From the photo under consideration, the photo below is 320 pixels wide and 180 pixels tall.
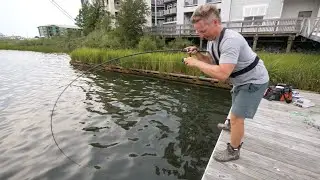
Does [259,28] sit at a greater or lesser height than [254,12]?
lesser

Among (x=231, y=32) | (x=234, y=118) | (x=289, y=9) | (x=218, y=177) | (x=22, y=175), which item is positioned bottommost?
(x=22, y=175)

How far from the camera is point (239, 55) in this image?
7.34 ft

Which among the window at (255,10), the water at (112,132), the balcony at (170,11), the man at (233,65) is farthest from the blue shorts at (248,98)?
the balcony at (170,11)

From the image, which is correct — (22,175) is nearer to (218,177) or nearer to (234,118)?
(218,177)

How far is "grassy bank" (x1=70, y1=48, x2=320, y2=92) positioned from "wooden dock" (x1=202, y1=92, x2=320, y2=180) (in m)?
3.19

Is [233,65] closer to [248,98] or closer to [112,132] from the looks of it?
[248,98]

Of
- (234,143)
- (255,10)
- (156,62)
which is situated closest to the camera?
(234,143)

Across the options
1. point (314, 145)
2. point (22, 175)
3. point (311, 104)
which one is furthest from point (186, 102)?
point (22, 175)

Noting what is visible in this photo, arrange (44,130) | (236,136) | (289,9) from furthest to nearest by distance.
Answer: (289,9) → (44,130) → (236,136)

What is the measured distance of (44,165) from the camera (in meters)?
3.73

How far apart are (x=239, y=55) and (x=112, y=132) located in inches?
147

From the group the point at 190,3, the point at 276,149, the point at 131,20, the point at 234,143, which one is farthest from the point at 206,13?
the point at 190,3

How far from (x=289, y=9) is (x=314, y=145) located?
60.8 feet

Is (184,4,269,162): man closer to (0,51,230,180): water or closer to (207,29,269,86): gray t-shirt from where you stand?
(207,29,269,86): gray t-shirt
